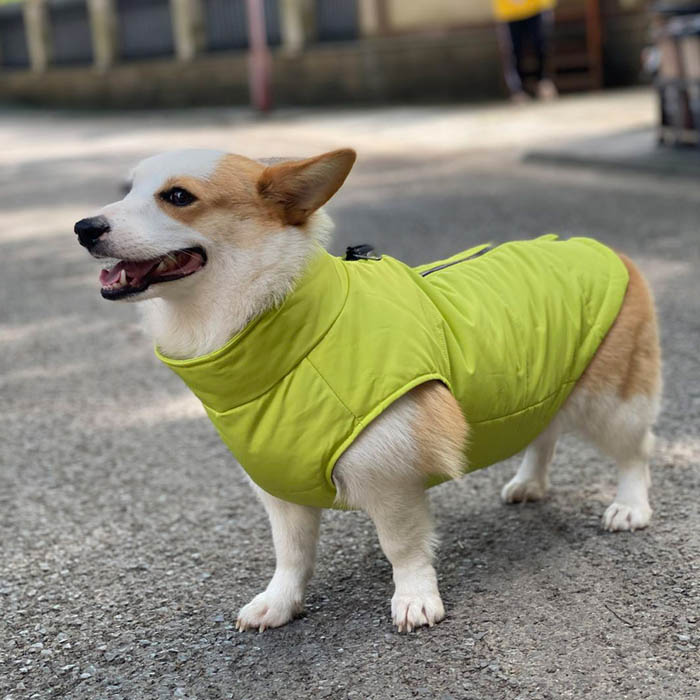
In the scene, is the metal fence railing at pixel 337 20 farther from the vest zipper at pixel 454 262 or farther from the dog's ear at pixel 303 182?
the dog's ear at pixel 303 182

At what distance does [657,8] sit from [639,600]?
9.10 m

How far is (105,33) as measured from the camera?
89.2ft

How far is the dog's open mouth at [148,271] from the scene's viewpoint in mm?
2818

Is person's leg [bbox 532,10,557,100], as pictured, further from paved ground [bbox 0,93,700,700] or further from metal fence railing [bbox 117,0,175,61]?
paved ground [bbox 0,93,700,700]

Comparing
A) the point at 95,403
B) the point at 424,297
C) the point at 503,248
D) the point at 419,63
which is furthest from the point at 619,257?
the point at 419,63

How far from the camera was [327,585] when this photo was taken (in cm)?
343

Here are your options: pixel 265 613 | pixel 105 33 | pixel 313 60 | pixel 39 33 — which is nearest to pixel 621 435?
pixel 265 613

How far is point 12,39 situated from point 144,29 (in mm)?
6321

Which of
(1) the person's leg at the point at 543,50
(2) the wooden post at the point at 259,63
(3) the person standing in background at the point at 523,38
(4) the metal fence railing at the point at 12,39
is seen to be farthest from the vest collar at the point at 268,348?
(4) the metal fence railing at the point at 12,39

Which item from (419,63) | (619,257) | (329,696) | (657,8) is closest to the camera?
(329,696)

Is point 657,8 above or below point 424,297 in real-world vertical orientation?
above

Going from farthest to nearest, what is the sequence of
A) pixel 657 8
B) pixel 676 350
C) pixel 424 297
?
pixel 657 8 → pixel 676 350 → pixel 424 297

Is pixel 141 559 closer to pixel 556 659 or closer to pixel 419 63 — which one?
pixel 556 659

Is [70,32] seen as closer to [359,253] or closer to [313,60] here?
[313,60]
